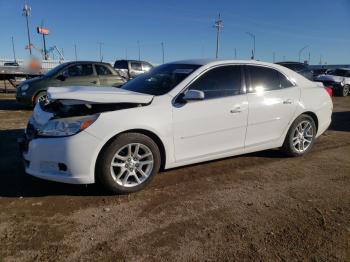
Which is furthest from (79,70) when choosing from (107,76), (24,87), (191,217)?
(191,217)

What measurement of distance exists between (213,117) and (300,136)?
194 cm

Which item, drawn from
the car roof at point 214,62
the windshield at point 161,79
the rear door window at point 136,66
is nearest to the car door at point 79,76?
the windshield at point 161,79

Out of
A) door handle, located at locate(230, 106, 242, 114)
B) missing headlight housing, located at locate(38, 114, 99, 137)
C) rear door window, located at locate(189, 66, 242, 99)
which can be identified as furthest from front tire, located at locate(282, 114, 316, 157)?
missing headlight housing, located at locate(38, 114, 99, 137)

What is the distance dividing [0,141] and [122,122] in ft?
12.3

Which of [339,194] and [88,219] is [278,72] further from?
[88,219]

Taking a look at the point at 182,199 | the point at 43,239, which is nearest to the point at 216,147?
the point at 182,199

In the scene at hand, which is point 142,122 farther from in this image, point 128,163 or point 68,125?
point 68,125

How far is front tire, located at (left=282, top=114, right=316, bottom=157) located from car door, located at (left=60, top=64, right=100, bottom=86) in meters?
7.24

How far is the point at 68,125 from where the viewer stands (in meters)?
3.74

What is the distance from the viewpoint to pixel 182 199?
3.96 metres

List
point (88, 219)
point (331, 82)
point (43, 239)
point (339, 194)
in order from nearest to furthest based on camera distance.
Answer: point (43, 239), point (88, 219), point (339, 194), point (331, 82)

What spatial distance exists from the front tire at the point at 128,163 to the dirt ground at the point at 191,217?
0.14 metres

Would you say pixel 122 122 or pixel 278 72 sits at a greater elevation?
pixel 278 72

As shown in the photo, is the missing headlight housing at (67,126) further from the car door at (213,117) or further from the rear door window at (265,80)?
the rear door window at (265,80)
